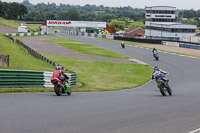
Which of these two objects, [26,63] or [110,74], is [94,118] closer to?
[110,74]

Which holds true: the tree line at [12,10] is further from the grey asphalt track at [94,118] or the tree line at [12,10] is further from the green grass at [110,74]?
the grey asphalt track at [94,118]

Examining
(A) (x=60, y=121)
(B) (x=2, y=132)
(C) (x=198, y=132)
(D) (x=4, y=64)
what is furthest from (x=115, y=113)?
(D) (x=4, y=64)

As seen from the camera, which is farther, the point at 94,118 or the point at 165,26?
the point at 165,26

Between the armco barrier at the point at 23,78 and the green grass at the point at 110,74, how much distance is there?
4.80 meters

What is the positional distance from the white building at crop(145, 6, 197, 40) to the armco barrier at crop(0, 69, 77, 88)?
104513 millimetres

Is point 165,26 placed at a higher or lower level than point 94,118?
higher

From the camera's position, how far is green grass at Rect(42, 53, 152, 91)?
87.4 ft

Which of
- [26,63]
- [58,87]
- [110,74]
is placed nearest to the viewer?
[58,87]

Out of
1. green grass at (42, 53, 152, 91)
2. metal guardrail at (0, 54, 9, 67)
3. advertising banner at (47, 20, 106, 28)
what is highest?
advertising banner at (47, 20, 106, 28)

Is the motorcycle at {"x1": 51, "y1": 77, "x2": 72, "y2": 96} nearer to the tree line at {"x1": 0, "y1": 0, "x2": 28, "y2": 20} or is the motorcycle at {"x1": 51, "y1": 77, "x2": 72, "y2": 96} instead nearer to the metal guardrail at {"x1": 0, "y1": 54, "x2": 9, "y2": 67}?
the metal guardrail at {"x1": 0, "y1": 54, "x2": 9, "y2": 67}

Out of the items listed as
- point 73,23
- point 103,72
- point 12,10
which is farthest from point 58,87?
point 12,10

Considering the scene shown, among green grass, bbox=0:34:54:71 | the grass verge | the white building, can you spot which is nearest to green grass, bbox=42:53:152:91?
the grass verge

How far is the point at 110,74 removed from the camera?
32875 mm

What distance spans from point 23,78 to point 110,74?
51.0 feet
